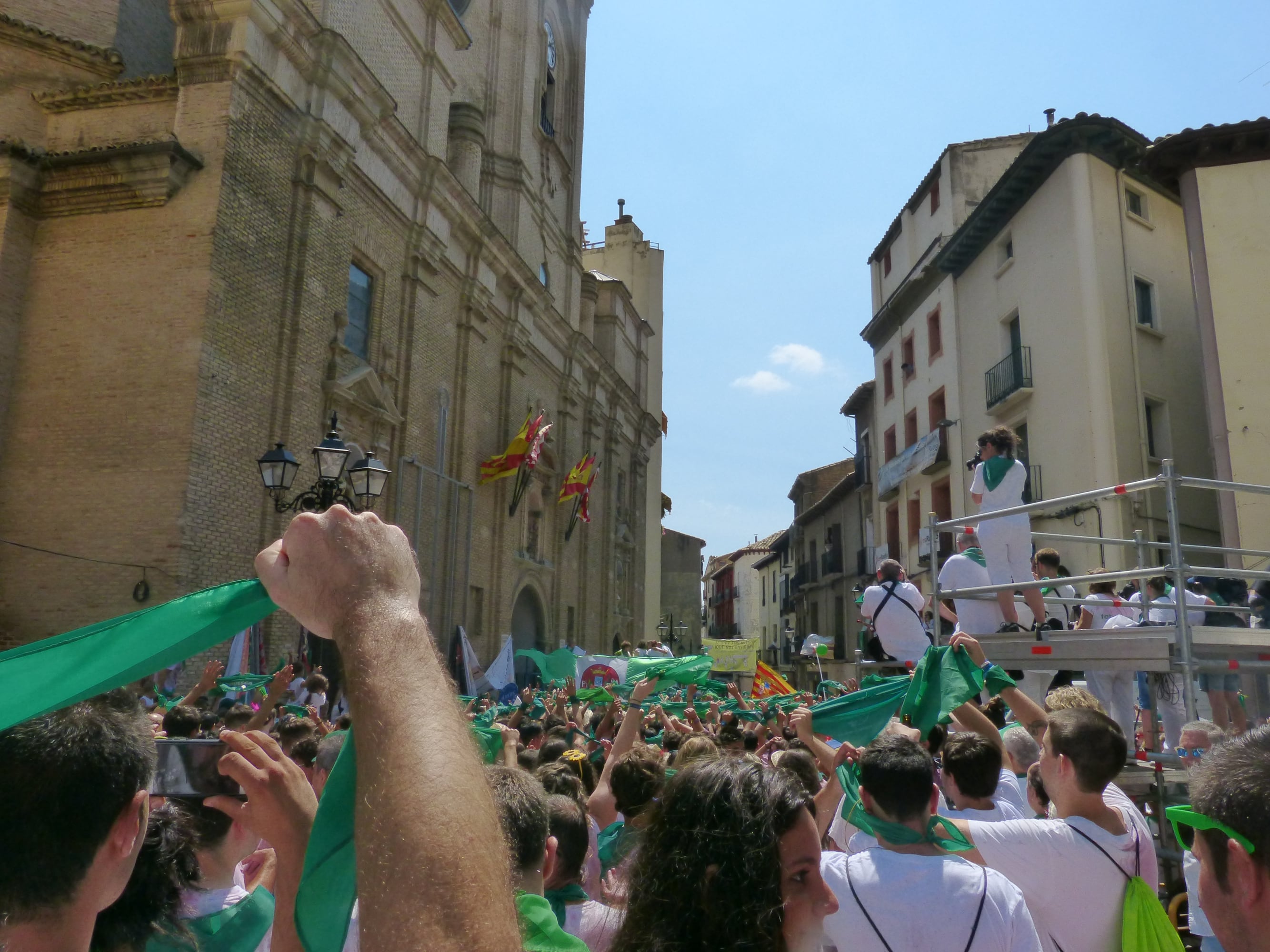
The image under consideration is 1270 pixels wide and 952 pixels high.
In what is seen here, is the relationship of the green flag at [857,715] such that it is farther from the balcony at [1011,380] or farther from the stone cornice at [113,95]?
the balcony at [1011,380]

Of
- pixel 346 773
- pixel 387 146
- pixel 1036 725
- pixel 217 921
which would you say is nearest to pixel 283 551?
pixel 346 773

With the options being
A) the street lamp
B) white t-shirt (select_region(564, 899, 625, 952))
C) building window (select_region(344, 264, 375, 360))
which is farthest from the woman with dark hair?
building window (select_region(344, 264, 375, 360))

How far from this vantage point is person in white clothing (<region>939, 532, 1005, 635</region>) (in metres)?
7.68

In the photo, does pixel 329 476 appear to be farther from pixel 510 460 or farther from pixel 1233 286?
pixel 1233 286

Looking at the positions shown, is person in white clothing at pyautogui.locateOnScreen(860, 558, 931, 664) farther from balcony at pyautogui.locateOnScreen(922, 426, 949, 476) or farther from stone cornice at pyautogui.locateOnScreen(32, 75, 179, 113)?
balcony at pyautogui.locateOnScreen(922, 426, 949, 476)

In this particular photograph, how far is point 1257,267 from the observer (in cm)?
1542

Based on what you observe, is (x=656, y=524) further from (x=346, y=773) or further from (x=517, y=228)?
(x=346, y=773)

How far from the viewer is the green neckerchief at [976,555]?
773 cm

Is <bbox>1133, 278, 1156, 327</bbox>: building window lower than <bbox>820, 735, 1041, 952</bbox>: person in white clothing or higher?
higher

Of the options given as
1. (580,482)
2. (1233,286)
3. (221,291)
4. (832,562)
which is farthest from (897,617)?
(832,562)

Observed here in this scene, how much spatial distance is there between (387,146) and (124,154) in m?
5.64

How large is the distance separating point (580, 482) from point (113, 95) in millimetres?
15264

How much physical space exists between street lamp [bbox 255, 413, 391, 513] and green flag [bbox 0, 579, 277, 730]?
8.29 metres

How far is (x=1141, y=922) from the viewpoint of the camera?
3.04m
